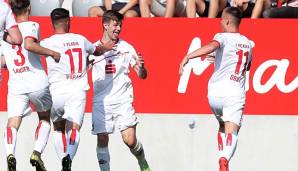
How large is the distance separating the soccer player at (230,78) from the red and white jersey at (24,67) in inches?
83.9

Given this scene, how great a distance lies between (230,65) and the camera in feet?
50.6

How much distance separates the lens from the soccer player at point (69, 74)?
1531 centimetres

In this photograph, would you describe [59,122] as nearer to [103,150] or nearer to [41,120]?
[41,120]

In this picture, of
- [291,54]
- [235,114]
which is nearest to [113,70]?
[235,114]

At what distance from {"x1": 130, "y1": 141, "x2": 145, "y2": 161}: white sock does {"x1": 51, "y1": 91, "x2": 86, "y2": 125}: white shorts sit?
3.14 feet

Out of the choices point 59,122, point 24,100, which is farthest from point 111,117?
point 24,100

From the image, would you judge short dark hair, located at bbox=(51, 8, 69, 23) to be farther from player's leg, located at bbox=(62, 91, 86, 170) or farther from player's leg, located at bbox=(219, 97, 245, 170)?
player's leg, located at bbox=(219, 97, 245, 170)

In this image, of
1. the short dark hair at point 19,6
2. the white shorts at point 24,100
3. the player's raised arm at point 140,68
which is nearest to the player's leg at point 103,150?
the player's raised arm at point 140,68

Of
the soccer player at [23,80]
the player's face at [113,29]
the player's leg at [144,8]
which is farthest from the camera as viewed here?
the player's leg at [144,8]

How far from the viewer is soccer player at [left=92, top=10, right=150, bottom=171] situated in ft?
51.8

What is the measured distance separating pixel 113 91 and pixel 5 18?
1909 millimetres

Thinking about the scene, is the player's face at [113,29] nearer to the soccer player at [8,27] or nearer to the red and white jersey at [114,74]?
the red and white jersey at [114,74]

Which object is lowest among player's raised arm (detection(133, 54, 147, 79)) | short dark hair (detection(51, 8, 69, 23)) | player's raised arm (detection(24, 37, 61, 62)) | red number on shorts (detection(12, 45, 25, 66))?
player's raised arm (detection(133, 54, 147, 79))

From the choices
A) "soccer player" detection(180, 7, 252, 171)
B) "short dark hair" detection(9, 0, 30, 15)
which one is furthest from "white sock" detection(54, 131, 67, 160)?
"soccer player" detection(180, 7, 252, 171)
